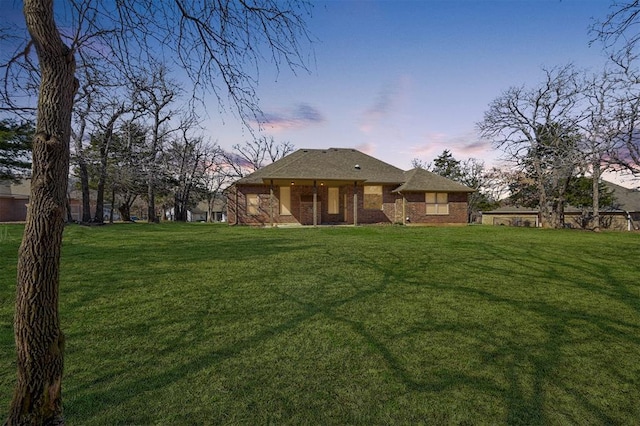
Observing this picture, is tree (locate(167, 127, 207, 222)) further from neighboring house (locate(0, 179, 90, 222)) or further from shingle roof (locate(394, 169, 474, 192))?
shingle roof (locate(394, 169, 474, 192))

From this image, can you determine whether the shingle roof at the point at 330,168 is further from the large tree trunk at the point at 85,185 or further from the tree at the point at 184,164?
the tree at the point at 184,164

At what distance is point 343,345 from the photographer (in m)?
3.09

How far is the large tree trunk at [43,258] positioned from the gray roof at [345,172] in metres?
15.1

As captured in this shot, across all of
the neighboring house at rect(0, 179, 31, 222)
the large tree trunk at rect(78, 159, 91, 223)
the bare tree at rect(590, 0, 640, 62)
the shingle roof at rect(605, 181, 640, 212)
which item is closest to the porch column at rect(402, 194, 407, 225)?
the bare tree at rect(590, 0, 640, 62)

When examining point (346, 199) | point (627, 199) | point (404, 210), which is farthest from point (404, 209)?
point (627, 199)

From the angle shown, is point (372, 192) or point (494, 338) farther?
point (372, 192)

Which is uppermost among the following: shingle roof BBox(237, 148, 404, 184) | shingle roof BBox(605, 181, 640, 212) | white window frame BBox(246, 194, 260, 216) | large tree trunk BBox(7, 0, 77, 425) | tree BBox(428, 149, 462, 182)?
tree BBox(428, 149, 462, 182)

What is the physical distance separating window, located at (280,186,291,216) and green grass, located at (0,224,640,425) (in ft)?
44.5

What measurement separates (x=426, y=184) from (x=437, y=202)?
4.54 ft

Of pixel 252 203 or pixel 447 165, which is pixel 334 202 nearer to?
pixel 252 203

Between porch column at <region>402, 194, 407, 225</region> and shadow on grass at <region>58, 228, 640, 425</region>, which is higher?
porch column at <region>402, 194, 407, 225</region>

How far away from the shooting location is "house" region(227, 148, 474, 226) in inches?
768

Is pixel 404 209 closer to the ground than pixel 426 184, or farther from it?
closer to the ground

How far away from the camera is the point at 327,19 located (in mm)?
3574
